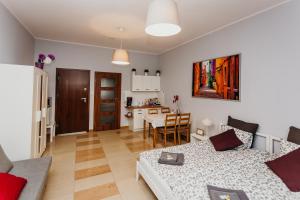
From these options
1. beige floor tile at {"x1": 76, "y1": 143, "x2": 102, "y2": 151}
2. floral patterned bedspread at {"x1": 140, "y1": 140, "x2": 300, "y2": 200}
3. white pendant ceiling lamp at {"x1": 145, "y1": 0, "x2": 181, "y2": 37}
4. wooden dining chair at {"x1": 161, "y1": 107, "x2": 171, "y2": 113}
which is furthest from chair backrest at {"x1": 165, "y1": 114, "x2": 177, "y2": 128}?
white pendant ceiling lamp at {"x1": 145, "y1": 0, "x2": 181, "y2": 37}

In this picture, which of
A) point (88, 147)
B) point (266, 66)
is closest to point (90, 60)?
point (88, 147)

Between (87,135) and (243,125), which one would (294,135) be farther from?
(87,135)

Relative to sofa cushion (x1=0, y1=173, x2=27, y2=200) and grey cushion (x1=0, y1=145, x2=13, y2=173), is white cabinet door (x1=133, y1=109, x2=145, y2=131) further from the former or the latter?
sofa cushion (x1=0, y1=173, x2=27, y2=200)

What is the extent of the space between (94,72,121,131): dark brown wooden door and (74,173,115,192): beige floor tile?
287cm

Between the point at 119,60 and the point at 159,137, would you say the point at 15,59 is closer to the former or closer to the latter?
the point at 119,60

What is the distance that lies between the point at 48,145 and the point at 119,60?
8.86ft

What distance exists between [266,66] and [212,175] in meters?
2.03

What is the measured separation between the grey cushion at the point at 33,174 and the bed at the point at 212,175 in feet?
4.03

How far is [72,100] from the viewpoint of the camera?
492 cm

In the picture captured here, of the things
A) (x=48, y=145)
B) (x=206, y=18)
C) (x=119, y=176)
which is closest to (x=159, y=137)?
(x=119, y=176)

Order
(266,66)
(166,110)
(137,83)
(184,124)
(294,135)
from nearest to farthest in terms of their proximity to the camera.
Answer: (294,135) → (266,66) → (184,124) → (166,110) → (137,83)

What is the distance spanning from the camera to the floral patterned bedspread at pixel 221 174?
5.07ft

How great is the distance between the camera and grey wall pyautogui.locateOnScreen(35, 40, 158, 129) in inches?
183

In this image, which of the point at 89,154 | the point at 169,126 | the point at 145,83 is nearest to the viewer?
the point at 89,154
